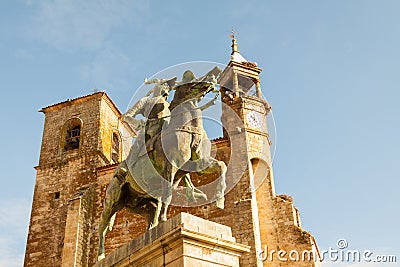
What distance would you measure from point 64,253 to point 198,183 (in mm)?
6052

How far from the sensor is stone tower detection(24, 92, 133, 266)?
18125 millimetres

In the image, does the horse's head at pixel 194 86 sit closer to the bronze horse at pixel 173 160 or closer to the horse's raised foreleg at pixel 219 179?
the bronze horse at pixel 173 160

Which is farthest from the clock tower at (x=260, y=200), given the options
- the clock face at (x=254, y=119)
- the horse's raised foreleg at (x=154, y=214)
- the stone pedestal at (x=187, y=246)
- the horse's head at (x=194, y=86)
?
the stone pedestal at (x=187, y=246)

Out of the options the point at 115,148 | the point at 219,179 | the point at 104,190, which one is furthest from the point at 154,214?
the point at 115,148

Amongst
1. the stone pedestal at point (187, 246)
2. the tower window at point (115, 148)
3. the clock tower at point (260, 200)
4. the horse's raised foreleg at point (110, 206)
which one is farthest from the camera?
the tower window at point (115, 148)

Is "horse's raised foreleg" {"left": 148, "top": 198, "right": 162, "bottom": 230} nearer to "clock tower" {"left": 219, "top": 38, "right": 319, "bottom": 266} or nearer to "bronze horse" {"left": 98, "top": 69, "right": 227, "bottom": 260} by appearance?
"bronze horse" {"left": 98, "top": 69, "right": 227, "bottom": 260}

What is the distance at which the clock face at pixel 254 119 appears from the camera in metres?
18.2

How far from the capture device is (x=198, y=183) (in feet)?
54.1

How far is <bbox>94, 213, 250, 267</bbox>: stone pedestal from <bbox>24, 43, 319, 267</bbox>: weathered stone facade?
8036 millimetres

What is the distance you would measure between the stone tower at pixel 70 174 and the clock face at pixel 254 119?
532 centimetres

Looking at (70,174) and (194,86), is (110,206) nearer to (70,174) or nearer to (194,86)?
(194,86)

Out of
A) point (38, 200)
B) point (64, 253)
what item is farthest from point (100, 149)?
point (64, 253)

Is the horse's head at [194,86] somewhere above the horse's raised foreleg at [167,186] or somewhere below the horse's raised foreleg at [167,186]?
above

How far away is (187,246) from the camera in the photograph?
4.96 meters
